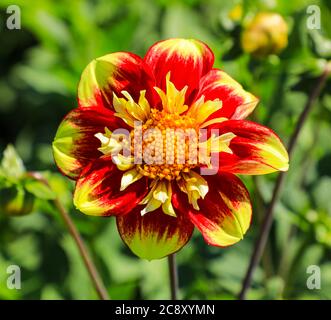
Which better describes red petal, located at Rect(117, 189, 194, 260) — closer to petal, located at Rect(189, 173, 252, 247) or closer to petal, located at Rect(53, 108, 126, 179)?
petal, located at Rect(189, 173, 252, 247)

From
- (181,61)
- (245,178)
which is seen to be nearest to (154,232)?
(181,61)

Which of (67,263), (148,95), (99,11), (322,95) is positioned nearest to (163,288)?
(67,263)

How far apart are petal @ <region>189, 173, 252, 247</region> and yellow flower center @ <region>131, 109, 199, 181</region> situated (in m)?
0.08

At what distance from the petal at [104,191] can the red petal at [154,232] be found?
46 millimetres

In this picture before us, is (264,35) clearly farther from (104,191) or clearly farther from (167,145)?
(104,191)

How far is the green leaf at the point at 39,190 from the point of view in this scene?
1.97m

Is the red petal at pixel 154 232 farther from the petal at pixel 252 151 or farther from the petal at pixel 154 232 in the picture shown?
the petal at pixel 252 151

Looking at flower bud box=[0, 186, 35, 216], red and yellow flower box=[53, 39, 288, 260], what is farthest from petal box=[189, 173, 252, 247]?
flower bud box=[0, 186, 35, 216]

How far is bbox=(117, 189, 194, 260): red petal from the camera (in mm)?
1699

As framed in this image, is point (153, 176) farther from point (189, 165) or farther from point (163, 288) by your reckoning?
point (163, 288)

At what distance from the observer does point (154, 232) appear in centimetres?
171

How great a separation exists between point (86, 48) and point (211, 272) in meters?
0.98

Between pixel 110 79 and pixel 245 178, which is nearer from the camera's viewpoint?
pixel 110 79

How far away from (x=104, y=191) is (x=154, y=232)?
144mm
